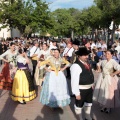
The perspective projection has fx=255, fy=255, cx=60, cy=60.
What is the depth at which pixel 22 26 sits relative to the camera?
109 ft

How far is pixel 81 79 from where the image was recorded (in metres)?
4.97

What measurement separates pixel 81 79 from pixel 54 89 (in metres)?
1.67

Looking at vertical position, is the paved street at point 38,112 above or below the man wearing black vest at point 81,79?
below

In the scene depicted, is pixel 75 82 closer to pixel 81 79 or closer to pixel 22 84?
pixel 81 79

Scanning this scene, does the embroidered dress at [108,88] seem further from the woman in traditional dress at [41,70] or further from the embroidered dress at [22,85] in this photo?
the woman in traditional dress at [41,70]

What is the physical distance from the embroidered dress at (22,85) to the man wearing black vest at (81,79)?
96.9 inches

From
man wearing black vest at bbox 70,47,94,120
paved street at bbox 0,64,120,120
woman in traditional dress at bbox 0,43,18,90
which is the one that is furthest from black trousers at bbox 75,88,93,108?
woman in traditional dress at bbox 0,43,18,90

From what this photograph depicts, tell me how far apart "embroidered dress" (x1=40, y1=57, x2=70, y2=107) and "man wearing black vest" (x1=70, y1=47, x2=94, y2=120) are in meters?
1.22

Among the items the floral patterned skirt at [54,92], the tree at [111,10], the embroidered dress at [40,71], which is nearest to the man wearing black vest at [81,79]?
the floral patterned skirt at [54,92]

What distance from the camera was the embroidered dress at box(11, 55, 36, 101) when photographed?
7312mm

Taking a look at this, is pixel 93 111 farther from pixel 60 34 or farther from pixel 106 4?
pixel 60 34

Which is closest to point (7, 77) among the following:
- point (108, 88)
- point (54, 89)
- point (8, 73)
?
point (8, 73)

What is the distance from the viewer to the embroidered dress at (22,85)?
731 cm

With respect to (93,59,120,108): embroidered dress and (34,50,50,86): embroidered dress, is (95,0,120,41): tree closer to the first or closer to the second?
(34,50,50,86): embroidered dress
